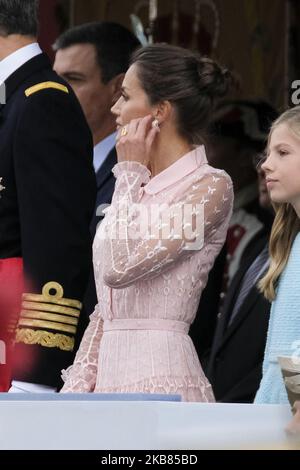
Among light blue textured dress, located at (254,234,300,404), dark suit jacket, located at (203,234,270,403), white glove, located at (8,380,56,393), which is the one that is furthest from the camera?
dark suit jacket, located at (203,234,270,403)

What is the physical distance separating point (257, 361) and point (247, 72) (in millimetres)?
2011

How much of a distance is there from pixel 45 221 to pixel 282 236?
591 mm

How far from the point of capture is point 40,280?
11.8ft

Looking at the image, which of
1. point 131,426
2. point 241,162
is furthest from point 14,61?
point 241,162

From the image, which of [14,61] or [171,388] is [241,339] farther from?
[14,61]

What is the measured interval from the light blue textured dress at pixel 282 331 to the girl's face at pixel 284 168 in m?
0.15

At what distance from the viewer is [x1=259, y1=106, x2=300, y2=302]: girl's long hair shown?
3.57 meters

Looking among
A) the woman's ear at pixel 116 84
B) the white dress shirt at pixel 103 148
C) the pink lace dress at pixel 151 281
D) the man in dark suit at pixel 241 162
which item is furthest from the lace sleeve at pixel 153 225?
the man in dark suit at pixel 241 162

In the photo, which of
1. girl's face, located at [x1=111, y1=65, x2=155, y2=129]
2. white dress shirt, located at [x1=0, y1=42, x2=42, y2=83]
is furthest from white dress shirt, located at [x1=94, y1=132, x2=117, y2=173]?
white dress shirt, located at [x1=0, y1=42, x2=42, y2=83]

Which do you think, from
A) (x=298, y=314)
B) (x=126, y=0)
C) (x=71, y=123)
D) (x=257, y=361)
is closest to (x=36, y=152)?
(x=71, y=123)

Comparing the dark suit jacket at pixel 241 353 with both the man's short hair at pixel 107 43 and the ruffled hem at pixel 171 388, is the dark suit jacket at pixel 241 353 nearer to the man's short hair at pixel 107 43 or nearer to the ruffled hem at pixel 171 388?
the ruffled hem at pixel 171 388

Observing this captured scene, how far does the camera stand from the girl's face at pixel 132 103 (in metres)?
3.87

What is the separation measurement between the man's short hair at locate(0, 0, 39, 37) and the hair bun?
0.47m

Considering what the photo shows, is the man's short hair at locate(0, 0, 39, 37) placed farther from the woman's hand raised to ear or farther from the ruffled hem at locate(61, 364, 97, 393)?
the ruffled hem at locate(61, 364, 97, 393)
